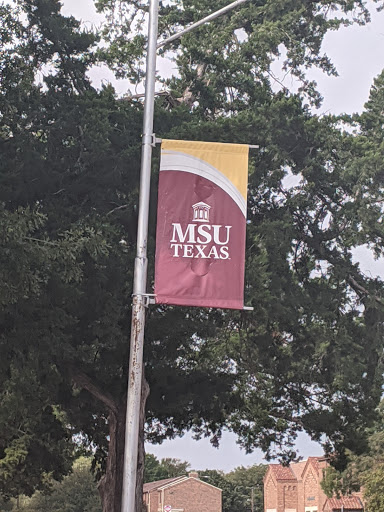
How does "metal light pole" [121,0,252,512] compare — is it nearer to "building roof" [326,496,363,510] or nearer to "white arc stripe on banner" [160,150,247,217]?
"white arc stripe on banner" [160,150,247,217]

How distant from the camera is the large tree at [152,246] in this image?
19125 millimetres

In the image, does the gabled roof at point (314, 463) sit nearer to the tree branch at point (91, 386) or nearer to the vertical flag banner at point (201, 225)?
the tree branch at point (91, 386)

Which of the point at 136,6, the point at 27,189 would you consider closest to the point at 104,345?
the point at 27,189

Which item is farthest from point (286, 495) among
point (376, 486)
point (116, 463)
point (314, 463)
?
point (116, 463)

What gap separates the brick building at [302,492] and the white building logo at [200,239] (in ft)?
172

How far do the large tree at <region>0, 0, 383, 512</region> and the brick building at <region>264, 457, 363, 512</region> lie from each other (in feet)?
113

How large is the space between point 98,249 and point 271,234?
5.10 meters

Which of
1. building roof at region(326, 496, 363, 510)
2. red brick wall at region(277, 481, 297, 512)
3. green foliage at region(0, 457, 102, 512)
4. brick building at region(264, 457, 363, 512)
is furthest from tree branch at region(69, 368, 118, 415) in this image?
red brick wall at region(277, 481, 297, 512)

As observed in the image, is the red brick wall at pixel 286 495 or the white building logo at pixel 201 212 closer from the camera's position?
the white building logo at pixel 201 212

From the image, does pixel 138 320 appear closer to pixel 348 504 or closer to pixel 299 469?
pixel 348 504

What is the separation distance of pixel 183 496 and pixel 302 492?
22751mm

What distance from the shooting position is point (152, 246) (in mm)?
19469

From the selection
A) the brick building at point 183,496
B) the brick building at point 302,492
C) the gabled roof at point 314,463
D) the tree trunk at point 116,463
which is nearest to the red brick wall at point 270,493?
the brick building at point 302,492

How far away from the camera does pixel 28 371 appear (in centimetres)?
1747
